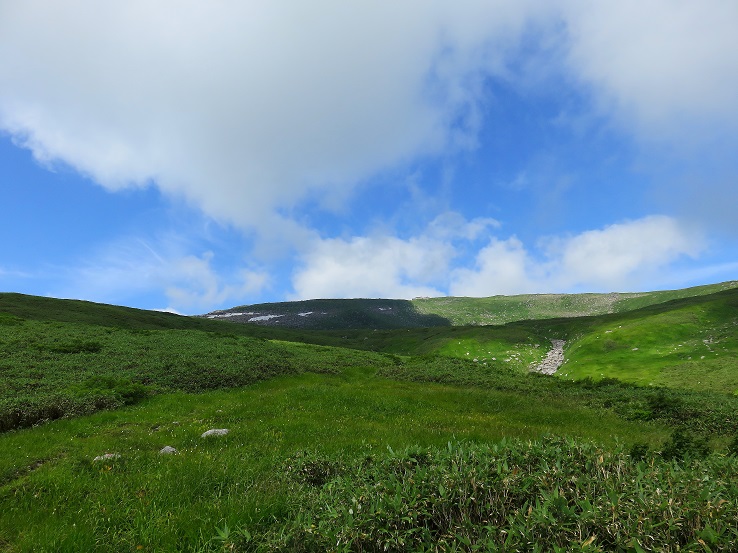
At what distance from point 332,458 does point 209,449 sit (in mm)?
4841

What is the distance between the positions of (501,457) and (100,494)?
Result: 341 inches

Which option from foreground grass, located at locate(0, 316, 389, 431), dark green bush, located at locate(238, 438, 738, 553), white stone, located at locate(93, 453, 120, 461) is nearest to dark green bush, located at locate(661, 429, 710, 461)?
dark green bush, located at locate(238, 438, 738, 553)

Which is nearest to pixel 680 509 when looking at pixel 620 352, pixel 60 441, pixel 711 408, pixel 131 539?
pixel 131 539

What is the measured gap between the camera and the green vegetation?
16.7 feet

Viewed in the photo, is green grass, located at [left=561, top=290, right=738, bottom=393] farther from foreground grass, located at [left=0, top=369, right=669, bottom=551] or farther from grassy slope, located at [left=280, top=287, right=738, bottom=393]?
foreground grass, located at [left=0, top=369, right=669, bottom=551]

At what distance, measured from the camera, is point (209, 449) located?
43.3ft

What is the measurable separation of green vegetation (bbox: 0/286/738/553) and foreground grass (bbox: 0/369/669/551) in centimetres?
6

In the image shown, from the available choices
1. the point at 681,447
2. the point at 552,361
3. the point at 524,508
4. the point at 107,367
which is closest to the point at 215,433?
the point at 524,508

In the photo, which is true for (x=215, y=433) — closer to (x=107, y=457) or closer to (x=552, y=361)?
(x=107, y=457)

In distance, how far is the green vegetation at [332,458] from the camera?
5090 mm

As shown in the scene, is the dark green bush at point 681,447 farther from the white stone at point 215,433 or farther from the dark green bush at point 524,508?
the white stone at point 215,433

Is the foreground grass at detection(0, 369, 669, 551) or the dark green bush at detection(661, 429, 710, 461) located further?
the dark green bush at detection(661, 429, 710, 461)

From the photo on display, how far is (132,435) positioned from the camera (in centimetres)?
1573

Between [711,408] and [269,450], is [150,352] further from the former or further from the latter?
[711,408]
